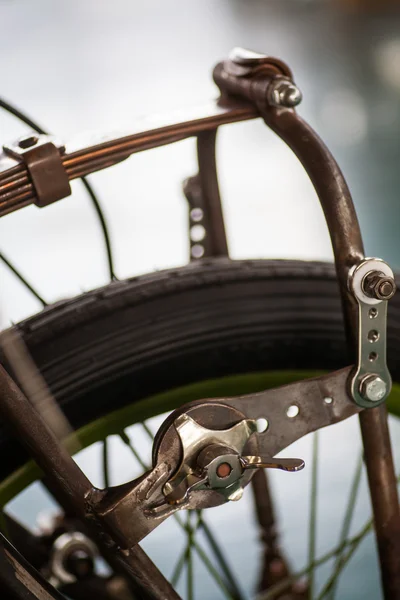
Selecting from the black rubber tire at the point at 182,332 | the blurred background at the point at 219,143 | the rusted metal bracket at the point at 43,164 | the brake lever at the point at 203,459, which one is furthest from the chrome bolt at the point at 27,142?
the blurred background at the point at 219,143

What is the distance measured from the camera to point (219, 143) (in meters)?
3.11

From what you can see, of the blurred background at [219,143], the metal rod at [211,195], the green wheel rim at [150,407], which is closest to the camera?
the green wheel rim at [150,407]

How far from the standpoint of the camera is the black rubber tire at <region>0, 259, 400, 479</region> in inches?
31.0

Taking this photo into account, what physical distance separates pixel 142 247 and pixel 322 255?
0.50m

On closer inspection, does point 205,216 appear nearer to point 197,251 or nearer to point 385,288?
point 197,251

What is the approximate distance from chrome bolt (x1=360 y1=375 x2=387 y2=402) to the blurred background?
728mm

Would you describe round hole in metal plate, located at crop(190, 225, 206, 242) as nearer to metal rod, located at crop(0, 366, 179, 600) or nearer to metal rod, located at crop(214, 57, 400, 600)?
metal rod, located at crop(214, 57, 400, 600)

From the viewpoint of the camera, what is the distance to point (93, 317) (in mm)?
799

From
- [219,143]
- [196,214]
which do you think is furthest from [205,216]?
[219,143]

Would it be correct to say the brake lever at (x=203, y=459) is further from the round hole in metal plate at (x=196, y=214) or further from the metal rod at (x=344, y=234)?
the round hole in metal plate at (x=196, y=214)

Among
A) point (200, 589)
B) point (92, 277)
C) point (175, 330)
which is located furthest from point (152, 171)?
point (175, 330)

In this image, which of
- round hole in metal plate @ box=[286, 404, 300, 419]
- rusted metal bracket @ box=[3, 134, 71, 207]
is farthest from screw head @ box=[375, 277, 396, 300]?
rusted metal bracket @ box=[3, 134, 71, 207]

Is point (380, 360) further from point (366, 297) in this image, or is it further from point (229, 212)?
point (229, 212)

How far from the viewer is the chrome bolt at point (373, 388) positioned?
74 centimetres
